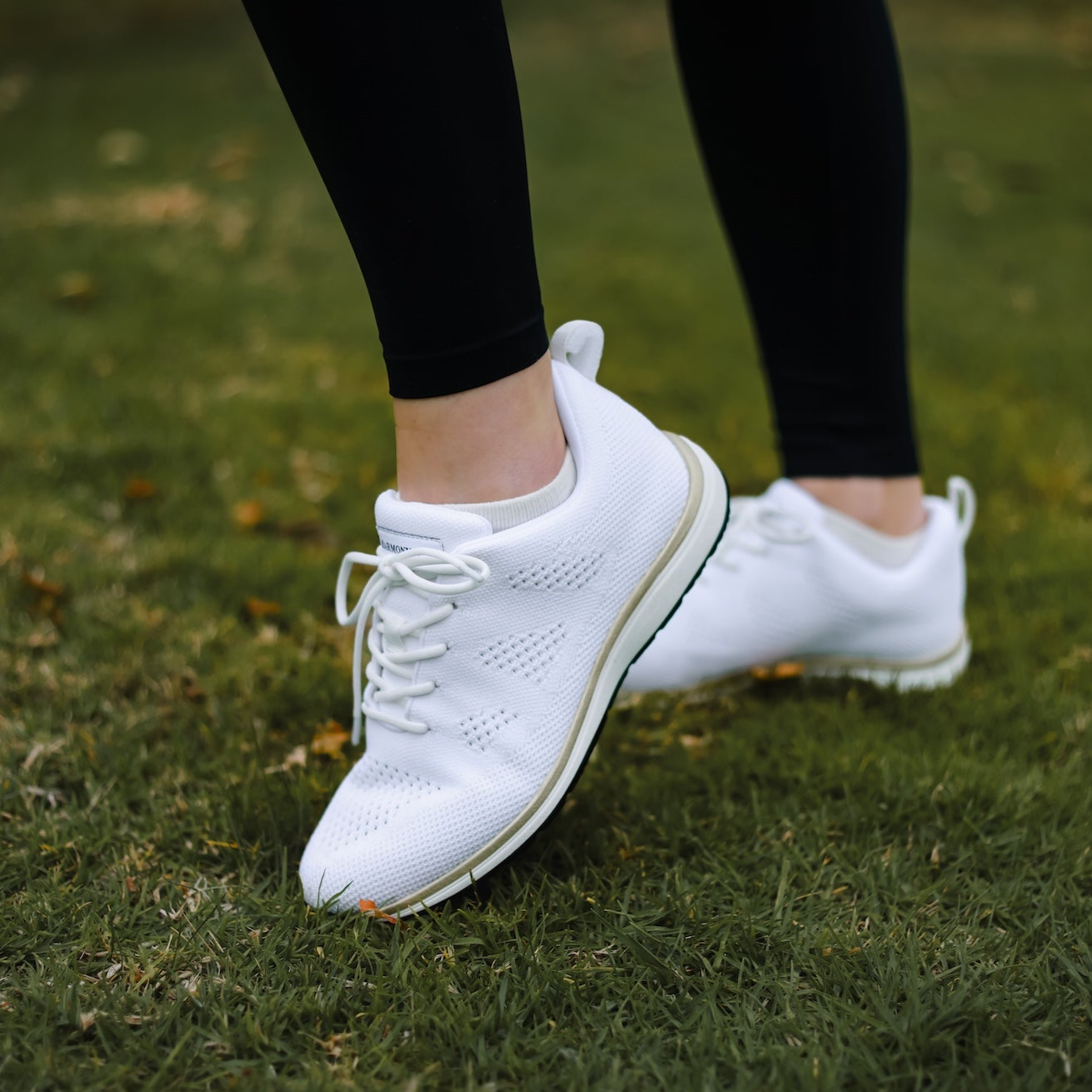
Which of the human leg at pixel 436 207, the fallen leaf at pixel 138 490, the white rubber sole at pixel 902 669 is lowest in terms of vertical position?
the white rubber sole at pixel 902 669

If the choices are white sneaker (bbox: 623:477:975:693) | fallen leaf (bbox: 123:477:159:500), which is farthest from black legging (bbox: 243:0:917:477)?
fallen leaf (bbox: 123:477:159:500)

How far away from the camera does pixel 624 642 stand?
1.25 m

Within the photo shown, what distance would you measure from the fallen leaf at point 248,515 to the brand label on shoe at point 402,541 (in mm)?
1063

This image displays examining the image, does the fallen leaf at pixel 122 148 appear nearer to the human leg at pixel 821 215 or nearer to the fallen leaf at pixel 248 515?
the fallen leaf at pixel 248 515

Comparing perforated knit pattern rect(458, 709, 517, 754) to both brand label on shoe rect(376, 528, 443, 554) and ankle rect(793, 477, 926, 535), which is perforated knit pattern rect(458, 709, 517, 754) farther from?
ankle rect(793, 477, 926, 535)

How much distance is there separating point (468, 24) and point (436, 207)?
17 centimetres

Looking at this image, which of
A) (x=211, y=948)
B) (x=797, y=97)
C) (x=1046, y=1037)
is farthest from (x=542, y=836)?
(x=797, y=97)

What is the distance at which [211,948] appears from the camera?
1.04 meters

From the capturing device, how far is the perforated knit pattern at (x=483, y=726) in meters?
1.16

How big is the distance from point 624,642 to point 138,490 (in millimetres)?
1359

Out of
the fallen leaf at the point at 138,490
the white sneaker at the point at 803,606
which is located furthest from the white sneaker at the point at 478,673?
the fallen leaf at the point at 138,490

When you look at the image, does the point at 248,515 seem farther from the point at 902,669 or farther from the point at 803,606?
the point at 902,669

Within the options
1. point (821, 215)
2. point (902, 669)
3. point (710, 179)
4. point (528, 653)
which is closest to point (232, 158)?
point (710, 179)

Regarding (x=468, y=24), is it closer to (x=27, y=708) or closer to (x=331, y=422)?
(x=27, y=708)
